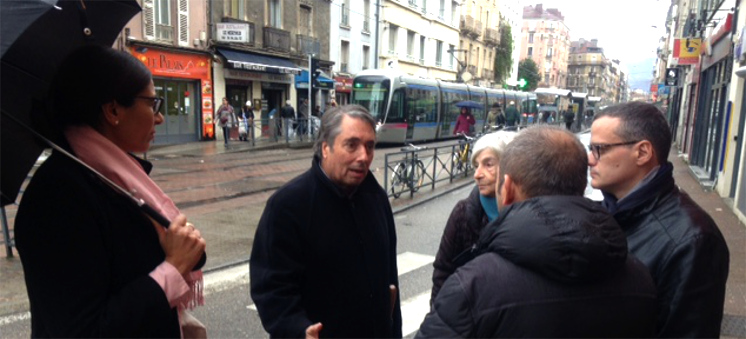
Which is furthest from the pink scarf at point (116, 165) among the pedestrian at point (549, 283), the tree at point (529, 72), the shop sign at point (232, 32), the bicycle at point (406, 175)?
the tree at point (529, 72)

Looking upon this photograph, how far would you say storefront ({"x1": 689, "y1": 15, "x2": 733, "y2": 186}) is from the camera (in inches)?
448

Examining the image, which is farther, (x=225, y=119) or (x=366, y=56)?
(x=366, y=56)

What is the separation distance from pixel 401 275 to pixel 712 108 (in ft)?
38.6

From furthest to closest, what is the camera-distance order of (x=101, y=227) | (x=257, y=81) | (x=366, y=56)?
(x=366, y=56) < (x=257, y=81) < (x=101, y=227)

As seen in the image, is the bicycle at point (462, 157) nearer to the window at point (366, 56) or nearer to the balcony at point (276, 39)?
the balcony at point (276, 39)

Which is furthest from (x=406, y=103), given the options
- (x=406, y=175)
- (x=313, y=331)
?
(x=313, y=331)

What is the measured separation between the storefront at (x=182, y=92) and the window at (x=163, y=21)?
0.60m

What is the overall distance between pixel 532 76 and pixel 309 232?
3114 inches

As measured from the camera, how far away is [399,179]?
1034 centimetres

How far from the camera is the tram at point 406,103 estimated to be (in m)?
20.6

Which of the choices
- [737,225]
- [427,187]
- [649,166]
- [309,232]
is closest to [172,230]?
[309,232]

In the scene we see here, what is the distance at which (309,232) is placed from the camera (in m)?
2.14

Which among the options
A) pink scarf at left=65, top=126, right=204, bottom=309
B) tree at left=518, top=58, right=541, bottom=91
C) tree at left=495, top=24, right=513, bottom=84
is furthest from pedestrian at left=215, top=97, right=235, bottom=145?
tree at left=518, top=58, right=541, bottom=91

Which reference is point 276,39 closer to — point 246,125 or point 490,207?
point 246,125
